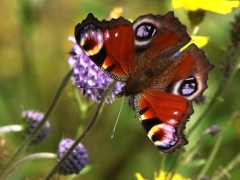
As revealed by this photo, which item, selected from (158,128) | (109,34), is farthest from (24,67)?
(158,128)

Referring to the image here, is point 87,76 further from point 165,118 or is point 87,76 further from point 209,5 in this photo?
point 209,5

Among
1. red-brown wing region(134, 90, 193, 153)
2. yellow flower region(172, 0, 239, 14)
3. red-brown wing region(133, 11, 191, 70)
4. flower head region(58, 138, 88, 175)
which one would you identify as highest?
yellow flower region(172, 0, 239, 14)

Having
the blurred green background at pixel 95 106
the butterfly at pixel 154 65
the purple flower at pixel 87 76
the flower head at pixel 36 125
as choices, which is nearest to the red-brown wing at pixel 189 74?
the butterfly at pixel 154 65

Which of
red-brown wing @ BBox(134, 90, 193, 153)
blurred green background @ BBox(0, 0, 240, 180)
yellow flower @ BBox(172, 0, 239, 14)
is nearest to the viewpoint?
red-brown wing @ BBox(134, 90, 193, 153)

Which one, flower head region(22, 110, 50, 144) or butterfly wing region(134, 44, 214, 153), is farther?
flower head region(22, 110, 50, 144)

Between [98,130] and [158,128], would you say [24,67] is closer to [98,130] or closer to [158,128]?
[98,130]

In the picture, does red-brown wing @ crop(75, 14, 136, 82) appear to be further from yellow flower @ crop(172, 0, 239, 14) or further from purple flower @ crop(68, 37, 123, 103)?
yellow flower @ crop(172, 0, 239, 14)

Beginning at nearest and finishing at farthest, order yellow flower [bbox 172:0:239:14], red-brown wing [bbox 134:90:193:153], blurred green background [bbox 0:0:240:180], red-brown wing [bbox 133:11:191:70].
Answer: red-brown wing [bbox 134:90:193:153] → red-brown wing [bbox 133:11:191:70] → yellow flower [bbox 172:0:239:14] → blurred green background [bbox 0:0:240:180]

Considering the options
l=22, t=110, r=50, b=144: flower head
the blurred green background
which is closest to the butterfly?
l=22, t=110, r=50, b=144: flower head

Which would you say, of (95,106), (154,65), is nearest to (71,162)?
(154,65)
